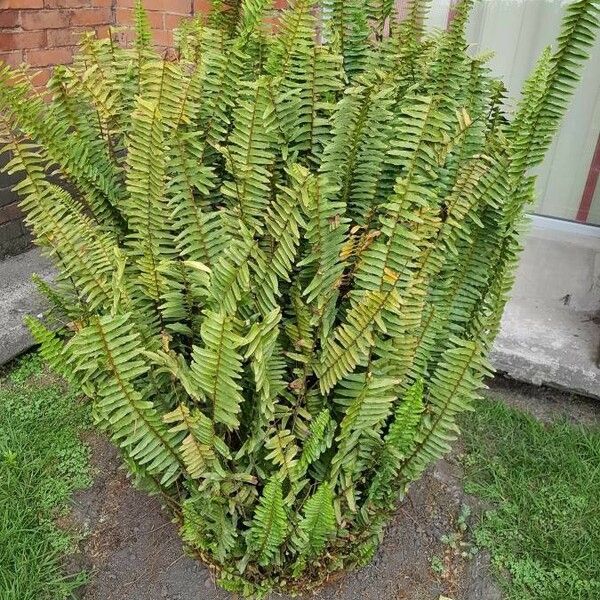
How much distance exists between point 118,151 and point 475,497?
1.85 metres

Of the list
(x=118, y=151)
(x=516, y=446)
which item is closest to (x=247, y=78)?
(x=118, y=151)

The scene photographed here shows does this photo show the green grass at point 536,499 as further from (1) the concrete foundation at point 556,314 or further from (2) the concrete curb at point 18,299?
(2) the concrete curb at point 18,299

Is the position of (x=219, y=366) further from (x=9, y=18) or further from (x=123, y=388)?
(x=9, y=18)

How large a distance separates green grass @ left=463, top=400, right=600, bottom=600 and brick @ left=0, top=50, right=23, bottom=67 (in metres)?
3.05

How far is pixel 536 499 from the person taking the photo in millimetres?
2467

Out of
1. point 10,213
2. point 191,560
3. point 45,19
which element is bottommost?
point 191,560

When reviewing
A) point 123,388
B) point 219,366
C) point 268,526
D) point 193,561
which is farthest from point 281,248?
point 193,561

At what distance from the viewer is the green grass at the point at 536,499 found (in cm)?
219

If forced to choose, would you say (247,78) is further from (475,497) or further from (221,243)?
(475,497)

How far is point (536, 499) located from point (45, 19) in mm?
3499

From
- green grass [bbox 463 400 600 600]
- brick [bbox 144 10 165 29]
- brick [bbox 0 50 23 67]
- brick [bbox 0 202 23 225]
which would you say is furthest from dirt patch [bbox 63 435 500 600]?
brick [bbox 144 10 165 29]

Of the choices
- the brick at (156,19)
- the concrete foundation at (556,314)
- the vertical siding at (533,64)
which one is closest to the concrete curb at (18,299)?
the brick at (156,19)

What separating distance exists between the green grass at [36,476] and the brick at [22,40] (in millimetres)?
1688

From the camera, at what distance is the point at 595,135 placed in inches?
143
